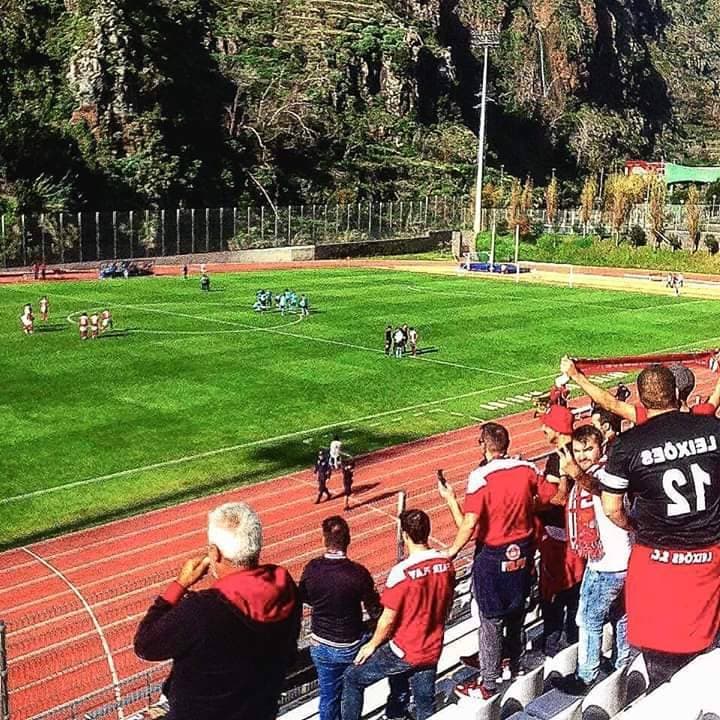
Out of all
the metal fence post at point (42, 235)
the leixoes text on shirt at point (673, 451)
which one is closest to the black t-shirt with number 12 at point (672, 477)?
the leixoes text on shirt at point (673, 451)

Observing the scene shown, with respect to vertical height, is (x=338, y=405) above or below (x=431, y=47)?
below

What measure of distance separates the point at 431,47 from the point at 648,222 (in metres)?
53.1

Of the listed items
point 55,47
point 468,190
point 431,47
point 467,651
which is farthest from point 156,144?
point 467,651

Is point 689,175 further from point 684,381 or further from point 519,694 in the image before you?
point 519,694

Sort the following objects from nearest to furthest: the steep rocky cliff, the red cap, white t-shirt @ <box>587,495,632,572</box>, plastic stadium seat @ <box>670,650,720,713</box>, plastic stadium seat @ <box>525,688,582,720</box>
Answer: plastic stadium seat @ <box>670,650,720,713</box>, plastic stadium seat @ <box>525,688,582,720</box>, white t-shirt @ <box>587,495,632,572</box>, the red cap, the steep rocky cliff

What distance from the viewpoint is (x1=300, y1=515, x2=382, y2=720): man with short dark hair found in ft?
21.2

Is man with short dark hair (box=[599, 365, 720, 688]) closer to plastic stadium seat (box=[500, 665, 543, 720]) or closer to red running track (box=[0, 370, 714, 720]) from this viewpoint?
plastic stadium seat (box=[500, 665, 543, 720])

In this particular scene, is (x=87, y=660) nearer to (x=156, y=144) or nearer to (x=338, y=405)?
(x=338, y=405)

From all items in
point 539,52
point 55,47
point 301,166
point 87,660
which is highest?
point 539,52

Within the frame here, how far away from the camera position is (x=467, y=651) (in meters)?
8.07

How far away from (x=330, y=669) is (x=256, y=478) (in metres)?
13.8

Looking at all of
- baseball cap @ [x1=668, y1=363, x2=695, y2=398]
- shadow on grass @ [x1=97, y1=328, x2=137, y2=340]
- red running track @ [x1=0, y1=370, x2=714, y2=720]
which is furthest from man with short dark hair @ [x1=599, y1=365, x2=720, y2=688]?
shadow on grass @ [x1=97, y1=328, x2=137, y2=340]

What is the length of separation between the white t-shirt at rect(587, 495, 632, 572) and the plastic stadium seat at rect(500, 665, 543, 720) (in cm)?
138

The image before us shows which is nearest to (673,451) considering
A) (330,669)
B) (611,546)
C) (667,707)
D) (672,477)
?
(672,477)
